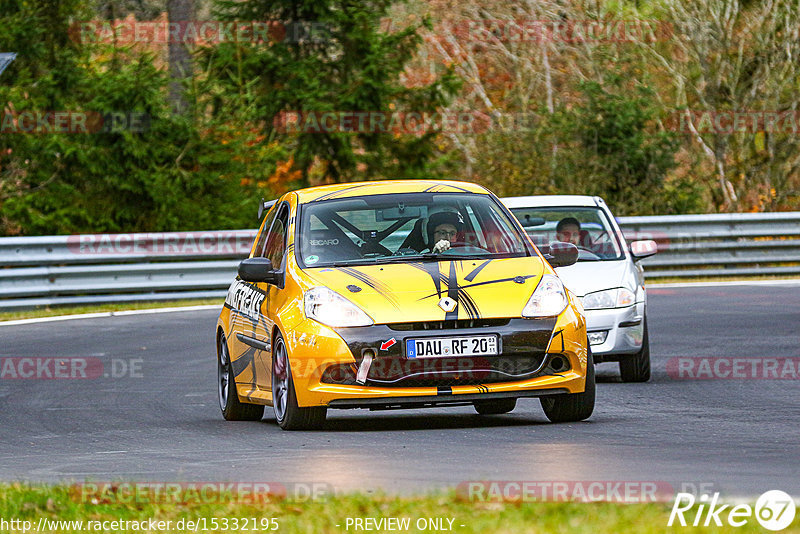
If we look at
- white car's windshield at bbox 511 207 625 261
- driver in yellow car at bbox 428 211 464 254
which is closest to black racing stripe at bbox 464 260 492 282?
driver in yellow car at bbox 428 211 464 254

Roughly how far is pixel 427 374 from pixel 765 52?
27.1m

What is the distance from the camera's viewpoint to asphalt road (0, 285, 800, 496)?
7312 millimetres

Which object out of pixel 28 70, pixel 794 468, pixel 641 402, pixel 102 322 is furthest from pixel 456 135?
pixel 794 468

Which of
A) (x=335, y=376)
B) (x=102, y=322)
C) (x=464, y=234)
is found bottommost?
(x=102, y=322)

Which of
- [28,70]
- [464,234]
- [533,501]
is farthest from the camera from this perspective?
[28,70]

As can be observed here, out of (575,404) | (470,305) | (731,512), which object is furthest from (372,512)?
(575,404)

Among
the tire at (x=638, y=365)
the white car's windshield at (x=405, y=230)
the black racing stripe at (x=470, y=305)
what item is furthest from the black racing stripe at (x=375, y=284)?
the tire at (x=638, y=365)

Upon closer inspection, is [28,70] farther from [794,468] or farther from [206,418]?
[794,468]

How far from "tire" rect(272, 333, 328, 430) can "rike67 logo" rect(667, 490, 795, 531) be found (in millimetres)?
3725

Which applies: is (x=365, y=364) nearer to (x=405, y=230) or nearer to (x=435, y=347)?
(x=435, y=347)

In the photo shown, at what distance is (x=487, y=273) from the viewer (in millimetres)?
9539

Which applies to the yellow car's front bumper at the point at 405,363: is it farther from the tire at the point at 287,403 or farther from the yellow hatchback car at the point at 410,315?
the tire at the point at 287,403

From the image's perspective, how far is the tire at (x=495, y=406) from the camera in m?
10.9

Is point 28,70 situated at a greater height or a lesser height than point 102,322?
greater
